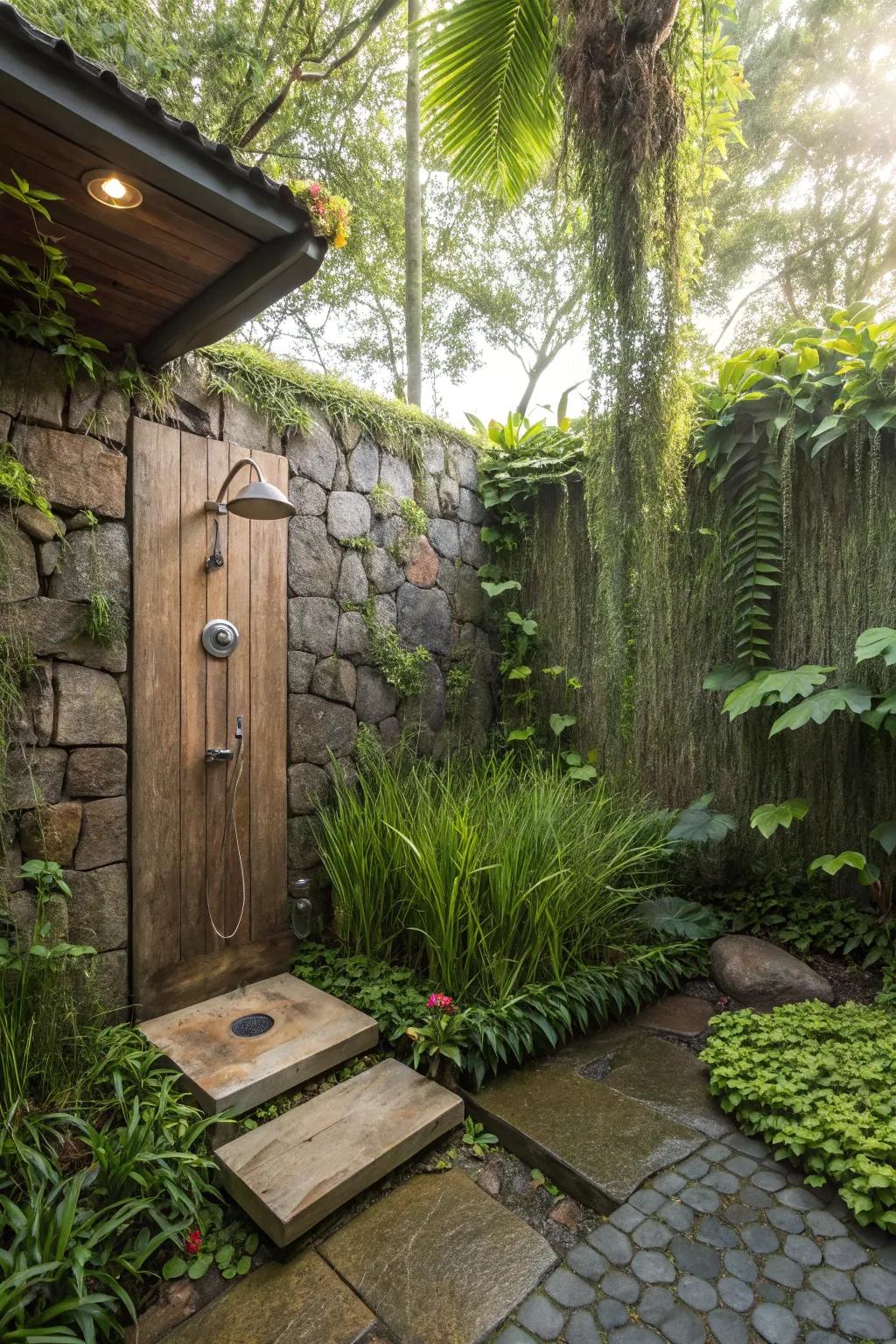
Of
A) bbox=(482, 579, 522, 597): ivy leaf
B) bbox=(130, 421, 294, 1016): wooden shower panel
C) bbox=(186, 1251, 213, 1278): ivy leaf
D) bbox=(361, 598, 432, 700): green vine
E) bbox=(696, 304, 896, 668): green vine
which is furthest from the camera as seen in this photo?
bbox=(482, 579, 522, 597): ivy leaf

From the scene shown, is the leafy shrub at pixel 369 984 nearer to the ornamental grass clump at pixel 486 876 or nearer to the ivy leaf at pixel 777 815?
the ornamental grass clump at pixel 486 876

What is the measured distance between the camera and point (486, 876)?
230 centimetres

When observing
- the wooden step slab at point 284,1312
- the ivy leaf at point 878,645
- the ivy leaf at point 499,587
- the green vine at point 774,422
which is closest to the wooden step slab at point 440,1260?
the wooden step slab at point 284,1312

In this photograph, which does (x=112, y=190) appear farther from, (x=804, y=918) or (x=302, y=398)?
(x=804, y=918)

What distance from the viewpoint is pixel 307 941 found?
2.74 m

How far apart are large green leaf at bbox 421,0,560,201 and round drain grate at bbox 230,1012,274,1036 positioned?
11.4 feet

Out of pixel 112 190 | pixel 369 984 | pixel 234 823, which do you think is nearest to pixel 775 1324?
pixel 369 984

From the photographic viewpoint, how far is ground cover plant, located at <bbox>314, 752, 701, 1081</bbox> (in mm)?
Result: 2158

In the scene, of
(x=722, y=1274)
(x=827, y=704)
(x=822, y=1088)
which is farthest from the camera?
(x=827, y=704)

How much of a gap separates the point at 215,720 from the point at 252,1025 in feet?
3.53

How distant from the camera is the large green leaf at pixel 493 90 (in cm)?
233

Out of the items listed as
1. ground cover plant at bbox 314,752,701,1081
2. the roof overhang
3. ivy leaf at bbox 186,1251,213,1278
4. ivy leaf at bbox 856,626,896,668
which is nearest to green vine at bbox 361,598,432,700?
ground cover plant at bbox 314,752,701,1081

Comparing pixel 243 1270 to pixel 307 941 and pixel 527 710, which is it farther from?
pixel 527 710

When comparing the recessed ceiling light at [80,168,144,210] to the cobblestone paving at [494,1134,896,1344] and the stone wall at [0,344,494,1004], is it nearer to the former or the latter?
the stone wall at [0,344,494,1004]
